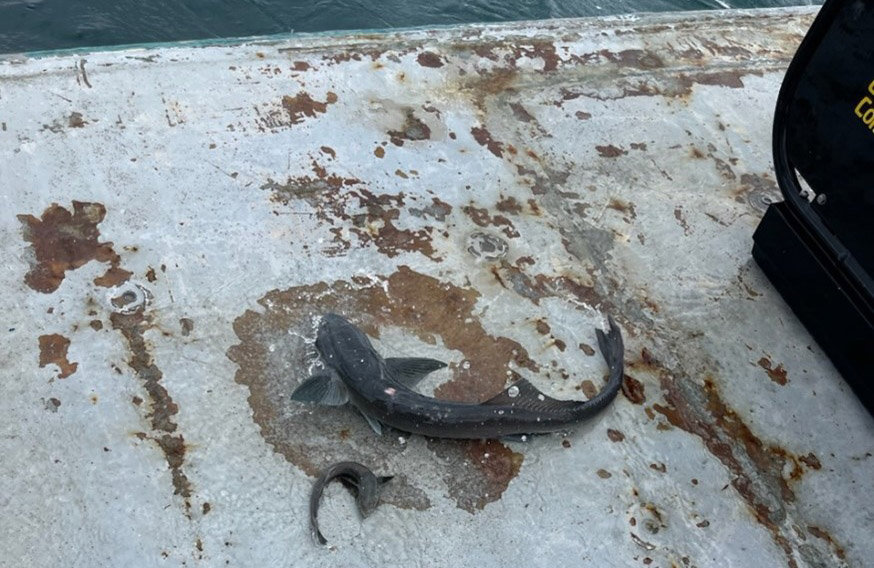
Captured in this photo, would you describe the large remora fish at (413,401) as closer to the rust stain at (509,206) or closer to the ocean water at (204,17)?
the rust stain at (509,206)

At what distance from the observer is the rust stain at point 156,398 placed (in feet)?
6.46

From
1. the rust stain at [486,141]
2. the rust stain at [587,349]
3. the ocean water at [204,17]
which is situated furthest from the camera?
the ocean water at [204,17]

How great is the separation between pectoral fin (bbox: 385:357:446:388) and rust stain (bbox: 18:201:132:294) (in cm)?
87

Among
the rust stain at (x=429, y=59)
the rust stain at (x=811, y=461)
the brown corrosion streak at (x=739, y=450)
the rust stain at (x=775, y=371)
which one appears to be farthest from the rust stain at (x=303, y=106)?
the rust stain at (x=811, y=461)

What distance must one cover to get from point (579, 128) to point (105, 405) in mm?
2134

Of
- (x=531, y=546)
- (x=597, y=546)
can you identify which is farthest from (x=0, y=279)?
(x=597, y=546)

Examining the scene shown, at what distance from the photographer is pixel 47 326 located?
7.17ft

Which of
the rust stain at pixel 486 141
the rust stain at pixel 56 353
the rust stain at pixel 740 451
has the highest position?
the rust stain at pixel 486 141

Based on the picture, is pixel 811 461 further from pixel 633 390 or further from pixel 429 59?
pixel 429 59

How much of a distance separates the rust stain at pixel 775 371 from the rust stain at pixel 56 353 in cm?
211

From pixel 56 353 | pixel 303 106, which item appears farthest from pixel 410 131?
pixel 56 353

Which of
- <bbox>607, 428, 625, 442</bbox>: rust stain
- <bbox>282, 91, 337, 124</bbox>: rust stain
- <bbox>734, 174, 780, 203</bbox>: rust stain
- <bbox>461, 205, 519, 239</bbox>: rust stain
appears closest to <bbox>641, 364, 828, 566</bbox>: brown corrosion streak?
<bbox>607, 428, 625, 442</bbox>: rust stain

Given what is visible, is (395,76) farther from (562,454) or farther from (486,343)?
(562,454)

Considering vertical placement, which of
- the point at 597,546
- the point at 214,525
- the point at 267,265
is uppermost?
the point at 267,265
